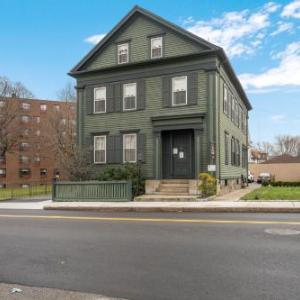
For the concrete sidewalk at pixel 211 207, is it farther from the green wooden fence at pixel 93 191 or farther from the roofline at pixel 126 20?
the roofline at pixel 126 20

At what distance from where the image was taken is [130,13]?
22859 mm

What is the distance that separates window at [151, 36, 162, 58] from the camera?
22.2m

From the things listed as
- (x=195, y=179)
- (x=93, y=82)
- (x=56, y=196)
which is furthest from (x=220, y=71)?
(x=56, y=196)

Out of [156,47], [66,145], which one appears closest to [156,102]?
[156,47]

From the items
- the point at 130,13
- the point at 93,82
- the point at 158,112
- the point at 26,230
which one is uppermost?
the point at 130,13

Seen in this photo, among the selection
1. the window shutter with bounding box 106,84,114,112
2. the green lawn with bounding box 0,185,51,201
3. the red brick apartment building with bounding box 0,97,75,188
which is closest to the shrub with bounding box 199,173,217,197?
the window shutter with bounding box 106,84,114,112

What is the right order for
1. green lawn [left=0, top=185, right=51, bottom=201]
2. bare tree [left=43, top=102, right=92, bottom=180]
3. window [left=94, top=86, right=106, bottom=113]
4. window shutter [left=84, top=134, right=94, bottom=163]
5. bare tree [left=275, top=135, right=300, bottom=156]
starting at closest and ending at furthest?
bare tree [left=43, top=102, right=92, bottom=180] < window shutter [left=84, top=134, right=94, bottom=163] < window [left=94, top=86, right=106, bottom=113] < green lawn [left=0, top=185, right=51, bottom=201] < bare tree [left=275, top=135, right=300, bottom=156]

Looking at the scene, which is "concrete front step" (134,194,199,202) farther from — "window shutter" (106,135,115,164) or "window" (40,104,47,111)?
"window" (40,104,47,111)

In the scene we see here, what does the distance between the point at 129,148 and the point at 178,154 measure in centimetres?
290

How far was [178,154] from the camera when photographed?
21656mm

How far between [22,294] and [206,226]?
5.93 meters

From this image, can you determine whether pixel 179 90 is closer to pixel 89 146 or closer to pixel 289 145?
pixel 89 146

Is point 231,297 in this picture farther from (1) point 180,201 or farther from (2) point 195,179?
(2) point 195,179

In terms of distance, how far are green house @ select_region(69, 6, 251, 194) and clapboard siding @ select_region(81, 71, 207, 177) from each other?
5cm
